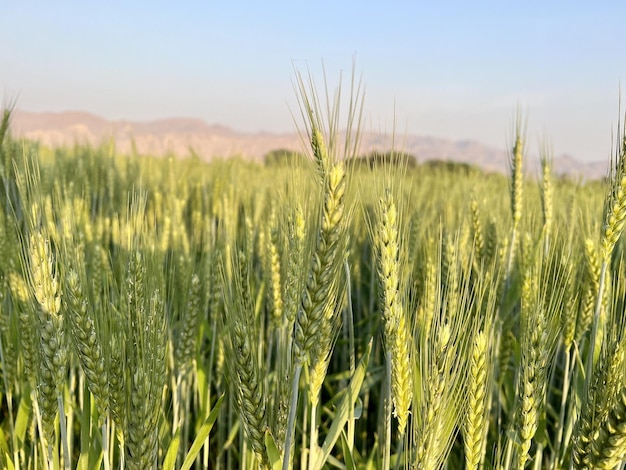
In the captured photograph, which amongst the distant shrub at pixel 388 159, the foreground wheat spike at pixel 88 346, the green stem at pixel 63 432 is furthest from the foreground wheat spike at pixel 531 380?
the green stem at pixel 63 432

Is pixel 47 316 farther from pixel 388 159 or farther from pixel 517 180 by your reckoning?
pixel 517 180

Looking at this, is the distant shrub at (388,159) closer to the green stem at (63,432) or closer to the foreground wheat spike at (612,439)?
the foreground wheat spike at (612,439)

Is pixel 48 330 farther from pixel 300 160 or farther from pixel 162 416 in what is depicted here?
pixel 300 160

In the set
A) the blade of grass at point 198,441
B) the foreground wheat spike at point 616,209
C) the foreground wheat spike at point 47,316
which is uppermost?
the foreground wheat spike at point 616,209

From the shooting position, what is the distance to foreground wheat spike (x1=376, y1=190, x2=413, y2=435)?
1.20 meters

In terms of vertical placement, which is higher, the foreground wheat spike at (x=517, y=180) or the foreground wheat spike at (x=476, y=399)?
the foreground wheat spike at (x=517, y=180)

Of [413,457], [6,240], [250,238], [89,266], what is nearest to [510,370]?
[250,238]

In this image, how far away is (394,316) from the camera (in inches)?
48.9

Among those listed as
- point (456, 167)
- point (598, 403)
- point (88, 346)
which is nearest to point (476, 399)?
point (598, 403)

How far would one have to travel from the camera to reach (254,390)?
3.82 ft

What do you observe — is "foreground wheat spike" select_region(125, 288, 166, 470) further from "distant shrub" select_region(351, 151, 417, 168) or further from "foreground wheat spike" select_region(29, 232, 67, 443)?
"distant shrub" select_region(351, 151, 417, 168)

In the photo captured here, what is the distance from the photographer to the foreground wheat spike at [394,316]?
3.92 ft

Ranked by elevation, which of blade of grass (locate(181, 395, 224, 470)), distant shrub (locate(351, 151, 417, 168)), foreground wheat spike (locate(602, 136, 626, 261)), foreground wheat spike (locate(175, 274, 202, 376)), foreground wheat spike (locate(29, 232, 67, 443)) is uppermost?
distant shrub (locate(351, 151, 417, 168))

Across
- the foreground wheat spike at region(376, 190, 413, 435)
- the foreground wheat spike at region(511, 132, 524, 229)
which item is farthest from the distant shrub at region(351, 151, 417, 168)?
the foreground wheat spike at region(511, 132, 524, 229)
